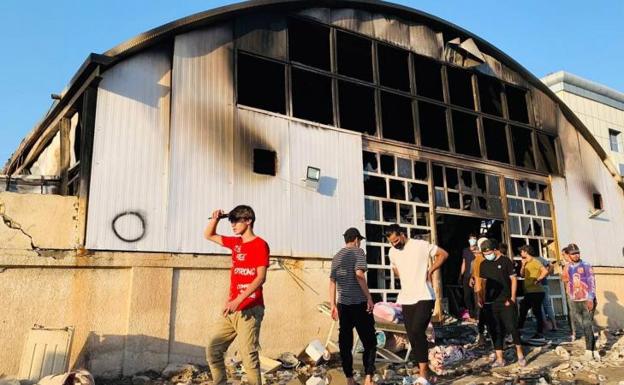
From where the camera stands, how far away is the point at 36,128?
959 cm

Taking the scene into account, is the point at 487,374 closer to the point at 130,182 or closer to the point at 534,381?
the point at 534,381

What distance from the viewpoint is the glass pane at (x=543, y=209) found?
11914mm

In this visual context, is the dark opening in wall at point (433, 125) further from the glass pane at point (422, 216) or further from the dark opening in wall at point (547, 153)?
the dark opening in wall at point (547, 153)

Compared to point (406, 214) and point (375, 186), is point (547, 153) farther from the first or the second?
point (375, 186)

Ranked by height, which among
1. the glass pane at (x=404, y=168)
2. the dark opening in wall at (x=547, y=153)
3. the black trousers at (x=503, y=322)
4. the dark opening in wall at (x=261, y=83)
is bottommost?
the black trousers at (x=503, y=322)

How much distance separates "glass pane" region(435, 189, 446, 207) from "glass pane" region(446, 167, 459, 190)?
336 mm

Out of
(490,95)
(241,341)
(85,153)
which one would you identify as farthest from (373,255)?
(490,95)

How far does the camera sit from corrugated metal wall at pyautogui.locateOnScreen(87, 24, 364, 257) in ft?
23.2

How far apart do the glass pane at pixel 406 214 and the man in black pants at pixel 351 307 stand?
→ 4159 mm

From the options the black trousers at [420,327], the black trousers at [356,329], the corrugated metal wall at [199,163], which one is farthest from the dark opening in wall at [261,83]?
the black trousers at [420,327]

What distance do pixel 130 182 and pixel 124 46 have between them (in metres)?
2.06

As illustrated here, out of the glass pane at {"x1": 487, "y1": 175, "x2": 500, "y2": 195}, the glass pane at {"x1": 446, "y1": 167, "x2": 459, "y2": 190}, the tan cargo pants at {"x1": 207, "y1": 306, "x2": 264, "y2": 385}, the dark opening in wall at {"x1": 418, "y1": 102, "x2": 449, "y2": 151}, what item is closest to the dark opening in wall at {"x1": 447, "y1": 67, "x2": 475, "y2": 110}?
the dark opening in wall at {"x1": 418, "y1": 102, "x2": 449, "y2": 151}

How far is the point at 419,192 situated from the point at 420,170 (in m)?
0.48

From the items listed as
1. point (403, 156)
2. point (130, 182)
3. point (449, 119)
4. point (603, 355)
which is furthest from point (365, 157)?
point (603, 355)
